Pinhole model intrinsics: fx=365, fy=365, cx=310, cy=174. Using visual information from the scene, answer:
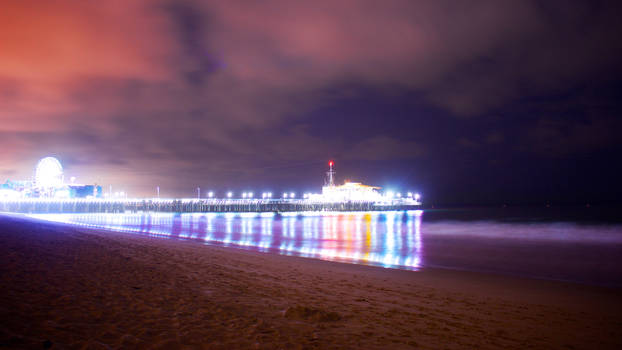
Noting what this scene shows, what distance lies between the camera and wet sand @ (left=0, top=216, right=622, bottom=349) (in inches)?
167

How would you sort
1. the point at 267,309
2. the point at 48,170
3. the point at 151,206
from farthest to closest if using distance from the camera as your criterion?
the point at 151,206 < the point at 48,170 < the point at 267,309

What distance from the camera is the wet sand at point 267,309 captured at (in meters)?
4.24

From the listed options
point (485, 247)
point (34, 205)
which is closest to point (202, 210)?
point (34, 205)

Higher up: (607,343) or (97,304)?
(97,304)

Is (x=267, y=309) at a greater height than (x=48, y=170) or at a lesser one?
lesser

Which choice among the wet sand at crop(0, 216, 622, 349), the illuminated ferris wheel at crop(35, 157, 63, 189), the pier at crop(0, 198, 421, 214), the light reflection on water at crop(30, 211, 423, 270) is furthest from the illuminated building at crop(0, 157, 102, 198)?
the wet sand at crop(0, 216, 622, 349)


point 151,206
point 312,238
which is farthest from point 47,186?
point 312,238

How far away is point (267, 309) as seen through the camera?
5.63 meters

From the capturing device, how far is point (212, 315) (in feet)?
16.8

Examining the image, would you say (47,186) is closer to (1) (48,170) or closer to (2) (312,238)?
(1) (48,170)

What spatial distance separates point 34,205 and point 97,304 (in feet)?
273

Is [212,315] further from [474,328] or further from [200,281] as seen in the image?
[474,328]

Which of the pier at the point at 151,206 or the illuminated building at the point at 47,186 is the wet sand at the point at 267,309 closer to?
the pier at the point at 151,206

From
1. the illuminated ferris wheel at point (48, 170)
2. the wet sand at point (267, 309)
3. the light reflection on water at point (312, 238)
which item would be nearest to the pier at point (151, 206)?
the illuminated ferris wheel at point (48, 170)
